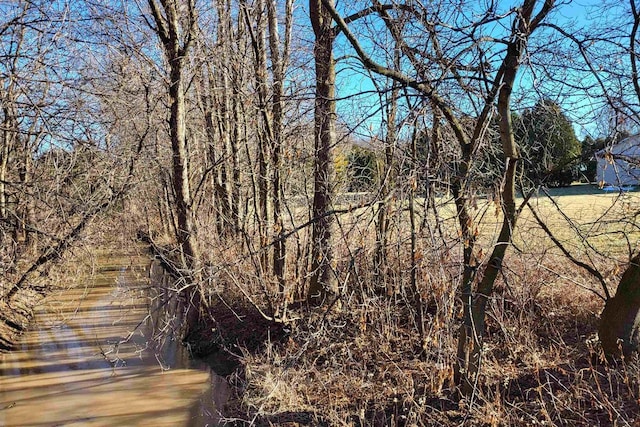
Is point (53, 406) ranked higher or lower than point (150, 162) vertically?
lower

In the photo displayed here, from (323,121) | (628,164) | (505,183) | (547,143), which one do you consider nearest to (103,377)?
(323,121)

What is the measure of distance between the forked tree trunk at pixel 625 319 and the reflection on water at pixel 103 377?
469 centimetres

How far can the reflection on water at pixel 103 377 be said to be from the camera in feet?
22.3

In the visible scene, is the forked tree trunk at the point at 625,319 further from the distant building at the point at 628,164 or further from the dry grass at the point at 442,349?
the distant building at the point at 628,164

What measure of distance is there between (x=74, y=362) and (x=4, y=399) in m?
1.43

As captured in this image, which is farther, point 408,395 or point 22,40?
point 22,40

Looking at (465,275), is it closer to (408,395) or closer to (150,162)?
(408,395)

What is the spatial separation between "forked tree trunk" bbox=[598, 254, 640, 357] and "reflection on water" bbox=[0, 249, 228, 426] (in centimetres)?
469

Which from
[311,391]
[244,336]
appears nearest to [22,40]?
[244,336]

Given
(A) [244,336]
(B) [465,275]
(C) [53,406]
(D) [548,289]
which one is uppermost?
(B) [465,275]

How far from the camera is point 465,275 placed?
4562mm

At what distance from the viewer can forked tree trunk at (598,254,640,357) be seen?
17.2 feet

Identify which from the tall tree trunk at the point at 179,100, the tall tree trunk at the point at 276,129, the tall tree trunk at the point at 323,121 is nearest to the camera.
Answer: the tall tree trunk at the point at 323,121

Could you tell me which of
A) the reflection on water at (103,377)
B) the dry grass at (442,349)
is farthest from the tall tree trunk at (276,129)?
the reflection on water at (103,377)
